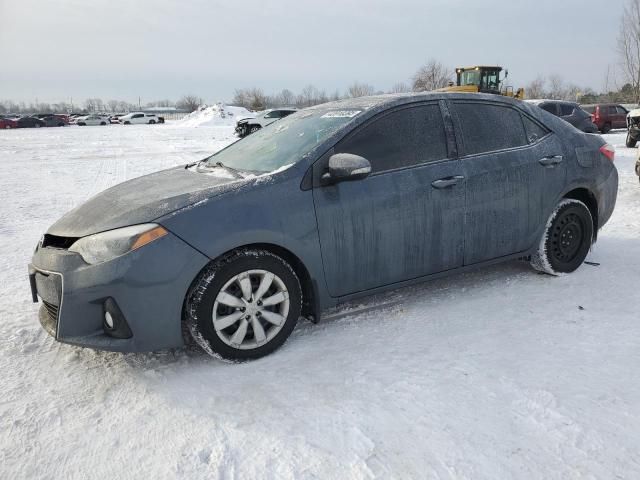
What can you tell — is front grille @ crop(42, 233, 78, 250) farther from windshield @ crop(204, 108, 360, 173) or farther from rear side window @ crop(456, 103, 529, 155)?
rear side window @ crop(456, 103, 529, 155)

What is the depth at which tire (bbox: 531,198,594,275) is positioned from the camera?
407 centimetres

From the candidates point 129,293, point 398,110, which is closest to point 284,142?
point 398,110

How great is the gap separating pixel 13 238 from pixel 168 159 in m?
8.39

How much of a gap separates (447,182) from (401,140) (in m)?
0.43

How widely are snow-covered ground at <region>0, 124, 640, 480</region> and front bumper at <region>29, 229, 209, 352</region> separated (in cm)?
27

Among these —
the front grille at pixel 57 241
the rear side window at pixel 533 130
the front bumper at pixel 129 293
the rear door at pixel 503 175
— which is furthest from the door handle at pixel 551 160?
the front grille at pixel 57 241

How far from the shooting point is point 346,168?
2.96 metres

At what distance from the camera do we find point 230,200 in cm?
282

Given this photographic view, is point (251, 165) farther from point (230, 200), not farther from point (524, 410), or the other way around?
point (524, 410)

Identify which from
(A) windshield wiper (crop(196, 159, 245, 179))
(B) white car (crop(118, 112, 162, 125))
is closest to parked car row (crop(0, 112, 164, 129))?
(B) white car (crop(118, 112, 162, 125))

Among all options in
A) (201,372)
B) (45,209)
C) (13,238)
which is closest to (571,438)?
(201,372)

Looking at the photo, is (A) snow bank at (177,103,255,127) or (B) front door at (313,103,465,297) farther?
(A) snow bank at (177,103,255,127)

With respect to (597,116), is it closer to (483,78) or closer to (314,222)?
(483,78)

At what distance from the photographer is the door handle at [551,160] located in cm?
391
